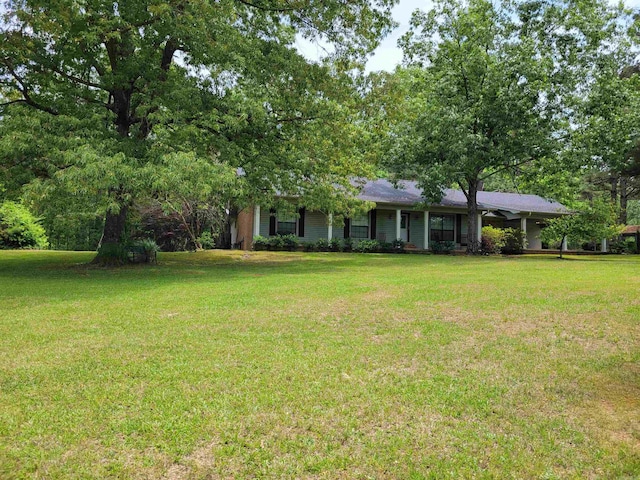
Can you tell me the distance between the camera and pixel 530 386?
12.5 feet

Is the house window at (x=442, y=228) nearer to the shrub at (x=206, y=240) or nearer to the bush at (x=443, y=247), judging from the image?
the bush at (x=443, y=247)

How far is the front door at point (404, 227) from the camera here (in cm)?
2536

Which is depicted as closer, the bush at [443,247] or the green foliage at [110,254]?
the green foliage at [110,254]

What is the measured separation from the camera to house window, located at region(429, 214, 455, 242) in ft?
85.0

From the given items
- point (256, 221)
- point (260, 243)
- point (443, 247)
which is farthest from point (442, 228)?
point (256, 221)

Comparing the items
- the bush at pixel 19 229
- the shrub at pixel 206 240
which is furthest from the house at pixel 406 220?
the bush at pixel 19 229

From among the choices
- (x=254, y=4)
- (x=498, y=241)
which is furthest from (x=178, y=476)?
(x=498, y=241)

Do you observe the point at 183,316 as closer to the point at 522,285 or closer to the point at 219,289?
the point at 219,289

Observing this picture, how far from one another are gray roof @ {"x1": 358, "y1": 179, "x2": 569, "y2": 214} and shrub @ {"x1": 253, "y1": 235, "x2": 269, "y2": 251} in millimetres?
5348

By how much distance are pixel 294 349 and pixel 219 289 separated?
171 inches

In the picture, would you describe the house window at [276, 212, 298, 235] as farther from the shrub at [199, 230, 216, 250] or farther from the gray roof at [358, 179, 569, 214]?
the shrub at [199, 230, 216, 250]

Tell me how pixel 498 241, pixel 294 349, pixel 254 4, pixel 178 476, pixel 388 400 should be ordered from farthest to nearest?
pixel 498 241 < pixel 254 4 < pixel 294 349 < pixel 388 400 < pixel 178 476

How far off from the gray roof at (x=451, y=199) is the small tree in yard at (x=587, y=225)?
526cm

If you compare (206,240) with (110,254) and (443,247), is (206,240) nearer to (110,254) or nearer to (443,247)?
(110,254)
